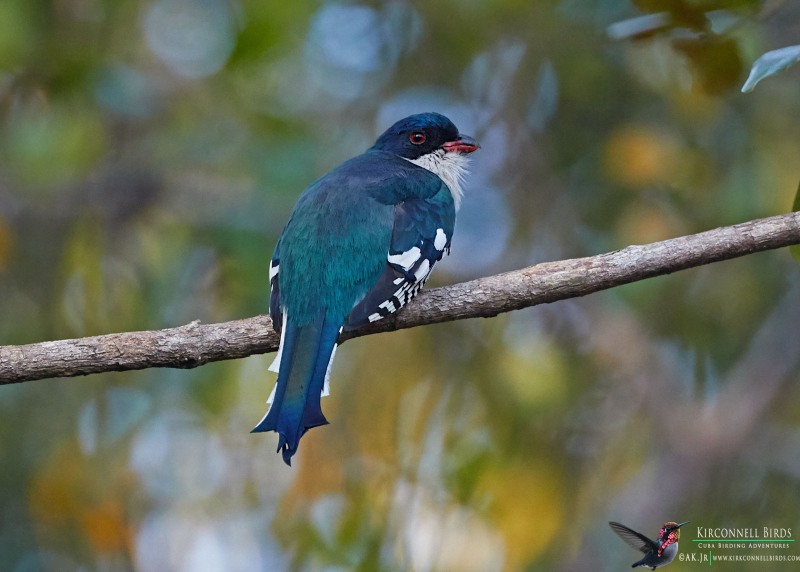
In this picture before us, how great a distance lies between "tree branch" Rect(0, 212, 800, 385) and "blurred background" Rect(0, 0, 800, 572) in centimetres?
133

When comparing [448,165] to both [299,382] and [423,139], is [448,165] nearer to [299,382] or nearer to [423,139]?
[423,139]

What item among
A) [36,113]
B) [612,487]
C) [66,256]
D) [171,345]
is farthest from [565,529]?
[36,113]

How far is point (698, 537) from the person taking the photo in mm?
4297

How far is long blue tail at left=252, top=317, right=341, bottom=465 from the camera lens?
307 cm

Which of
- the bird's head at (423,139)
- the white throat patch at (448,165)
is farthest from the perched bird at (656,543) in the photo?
the bird's head at (423,139)

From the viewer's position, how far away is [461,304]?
3.31m

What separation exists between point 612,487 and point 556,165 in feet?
6.50

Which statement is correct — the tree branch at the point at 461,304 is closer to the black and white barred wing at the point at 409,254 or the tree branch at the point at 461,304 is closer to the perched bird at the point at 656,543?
the black and white barred wing at the point at 409,254

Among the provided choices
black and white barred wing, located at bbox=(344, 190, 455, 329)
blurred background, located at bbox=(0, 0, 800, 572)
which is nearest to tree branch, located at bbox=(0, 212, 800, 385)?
black and white barred wing, located at bbox=(344, 190, 455, 329)

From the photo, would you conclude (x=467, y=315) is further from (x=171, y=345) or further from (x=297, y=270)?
(x=171, y=345)

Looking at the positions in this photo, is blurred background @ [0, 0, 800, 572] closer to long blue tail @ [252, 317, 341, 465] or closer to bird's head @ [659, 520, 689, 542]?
bird's head @ [659, 520, 689, 542]

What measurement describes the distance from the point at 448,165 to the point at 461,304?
1576mm

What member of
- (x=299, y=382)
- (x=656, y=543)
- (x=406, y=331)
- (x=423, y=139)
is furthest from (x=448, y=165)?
(x=656, y=543)

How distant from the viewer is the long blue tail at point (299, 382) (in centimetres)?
307
